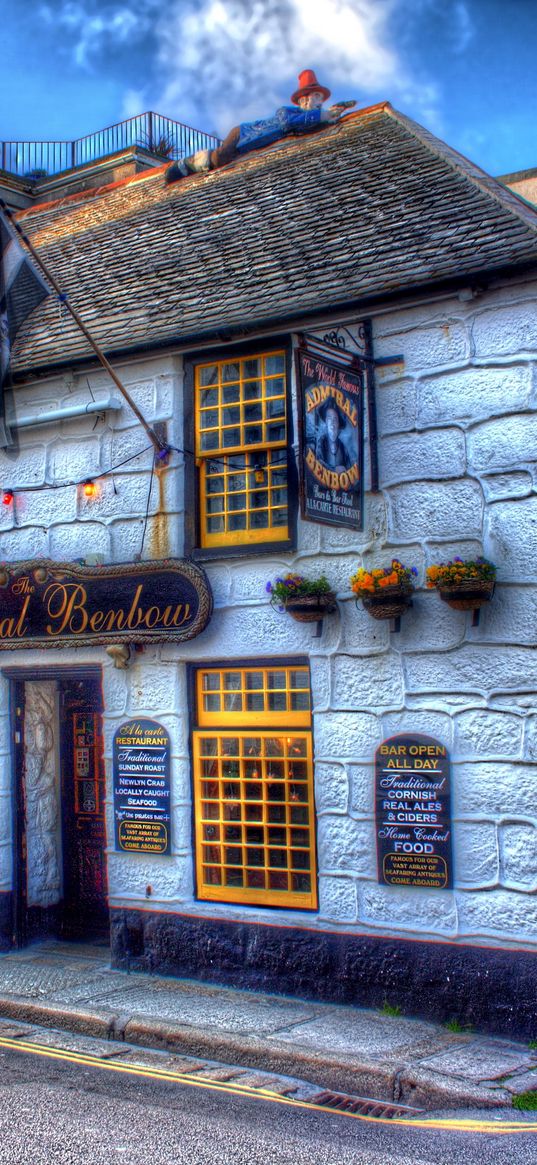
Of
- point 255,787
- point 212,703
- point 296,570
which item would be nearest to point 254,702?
point 212,703

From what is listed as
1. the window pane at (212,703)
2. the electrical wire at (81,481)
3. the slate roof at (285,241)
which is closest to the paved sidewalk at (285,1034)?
the window pane at (212,703)

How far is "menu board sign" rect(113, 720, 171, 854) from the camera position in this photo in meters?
9.68

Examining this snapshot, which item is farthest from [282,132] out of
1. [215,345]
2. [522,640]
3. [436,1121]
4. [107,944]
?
[436,1121]

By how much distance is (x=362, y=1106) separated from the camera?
260 inches

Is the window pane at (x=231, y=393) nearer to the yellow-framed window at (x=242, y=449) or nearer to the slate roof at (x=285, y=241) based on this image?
the yellow-framed window at (x=242, y=449)

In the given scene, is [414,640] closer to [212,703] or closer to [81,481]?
[212,703]

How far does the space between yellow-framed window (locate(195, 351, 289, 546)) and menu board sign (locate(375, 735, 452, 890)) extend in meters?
2.09

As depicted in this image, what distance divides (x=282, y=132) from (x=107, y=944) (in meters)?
8.99

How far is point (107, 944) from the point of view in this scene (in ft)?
35.4

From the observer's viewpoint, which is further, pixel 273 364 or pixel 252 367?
pixel 252 367

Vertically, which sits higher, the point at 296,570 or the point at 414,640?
the point at 296,570

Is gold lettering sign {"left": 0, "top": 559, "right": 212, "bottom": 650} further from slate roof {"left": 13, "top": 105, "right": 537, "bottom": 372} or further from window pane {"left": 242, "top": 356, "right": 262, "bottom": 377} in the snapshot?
slate roof {"left": 13, "top": 105, "right": 537, "bottom": 372}

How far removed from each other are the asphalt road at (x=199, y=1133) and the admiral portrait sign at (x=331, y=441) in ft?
12.1

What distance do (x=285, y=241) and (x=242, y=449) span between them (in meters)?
2.20
